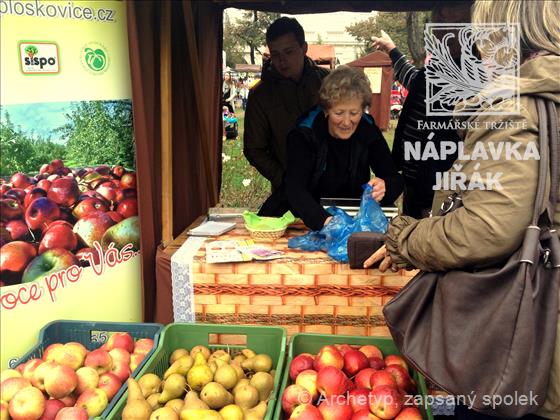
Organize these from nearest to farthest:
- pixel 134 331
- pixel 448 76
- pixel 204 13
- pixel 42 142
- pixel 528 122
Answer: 1. pixel 528 122
2. pixel 42 142
3. pixel 134 331
4. pixel 448 76
5. pixel 204 13

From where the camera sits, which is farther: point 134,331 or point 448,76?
point 448,76

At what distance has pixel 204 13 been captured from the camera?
12.6 ft

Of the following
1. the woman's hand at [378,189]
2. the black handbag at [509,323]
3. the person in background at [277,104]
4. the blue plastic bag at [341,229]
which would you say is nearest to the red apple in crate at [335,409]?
the black handbag at [509,323]

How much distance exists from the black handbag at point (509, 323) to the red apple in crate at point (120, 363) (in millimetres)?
1191

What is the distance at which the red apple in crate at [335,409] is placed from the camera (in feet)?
5.40

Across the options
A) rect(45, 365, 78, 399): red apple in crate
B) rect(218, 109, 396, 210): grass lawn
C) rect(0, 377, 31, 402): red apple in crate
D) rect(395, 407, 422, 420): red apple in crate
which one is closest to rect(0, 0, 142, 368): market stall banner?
rect(0, 377, 31, 402): red apple in crate

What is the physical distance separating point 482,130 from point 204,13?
3.17 meters

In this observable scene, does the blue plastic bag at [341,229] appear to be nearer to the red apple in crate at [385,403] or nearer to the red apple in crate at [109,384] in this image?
the red apple in crate at [385,403]

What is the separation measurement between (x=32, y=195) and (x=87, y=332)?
655mm

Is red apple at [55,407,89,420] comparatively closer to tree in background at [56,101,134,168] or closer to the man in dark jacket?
tree in background at [56,101,134,168]

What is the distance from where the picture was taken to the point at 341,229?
2.36 m

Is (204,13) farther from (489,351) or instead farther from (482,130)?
(489,351)

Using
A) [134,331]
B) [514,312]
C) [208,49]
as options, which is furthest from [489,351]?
[208,49]

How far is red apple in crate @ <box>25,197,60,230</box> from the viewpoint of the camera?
1.91 metres
